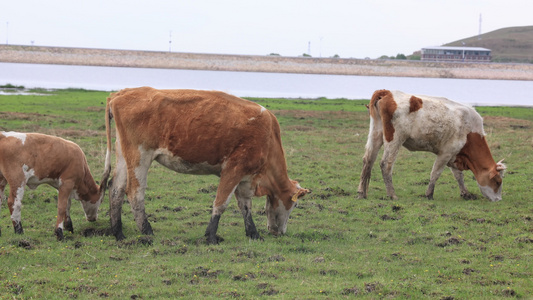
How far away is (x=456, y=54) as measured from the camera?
5404 inches

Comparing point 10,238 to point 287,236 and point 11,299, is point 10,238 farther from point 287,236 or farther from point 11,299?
point 287,236

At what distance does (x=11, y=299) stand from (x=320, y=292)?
3376mm

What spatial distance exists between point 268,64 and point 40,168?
105 m

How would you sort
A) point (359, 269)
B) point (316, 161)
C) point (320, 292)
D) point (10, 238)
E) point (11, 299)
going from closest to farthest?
point (11, 299), point (320, 292), point (359, 269), point (10, 238), point (316, 161)

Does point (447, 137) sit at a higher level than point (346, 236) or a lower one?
higher

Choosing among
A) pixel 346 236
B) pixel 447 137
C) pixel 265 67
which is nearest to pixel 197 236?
pixel 346 236

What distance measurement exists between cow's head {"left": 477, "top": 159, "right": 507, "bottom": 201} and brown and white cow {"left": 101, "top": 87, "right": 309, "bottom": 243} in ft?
19.4

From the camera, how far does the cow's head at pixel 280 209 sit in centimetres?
939

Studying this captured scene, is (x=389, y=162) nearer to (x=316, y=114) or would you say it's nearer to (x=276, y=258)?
(x=276, y=258)

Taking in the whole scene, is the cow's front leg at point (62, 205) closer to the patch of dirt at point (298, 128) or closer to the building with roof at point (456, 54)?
the patch of dirt at point (298, 128)

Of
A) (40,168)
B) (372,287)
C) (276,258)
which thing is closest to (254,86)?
(40,168)

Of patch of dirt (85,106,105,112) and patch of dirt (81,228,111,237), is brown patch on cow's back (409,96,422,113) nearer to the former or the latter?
patch of dirt (81,228,111,237)

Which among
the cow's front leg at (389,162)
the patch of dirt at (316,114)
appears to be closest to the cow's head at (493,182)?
the cow's front leg at (389,162)

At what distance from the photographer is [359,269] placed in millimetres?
7645
